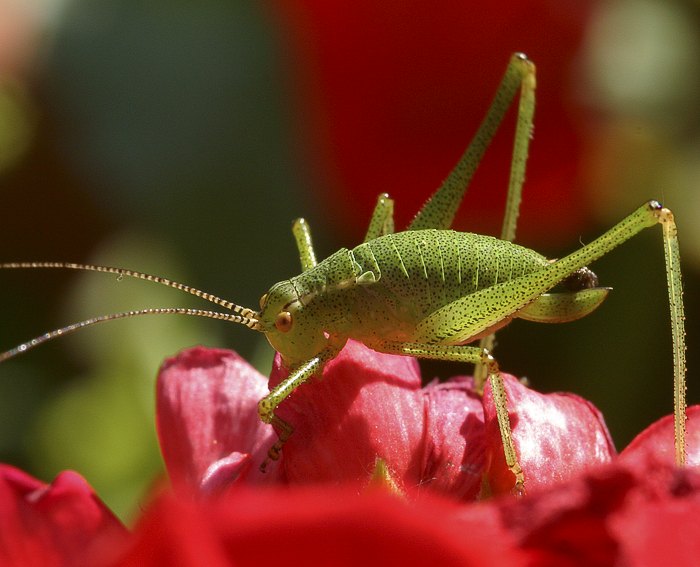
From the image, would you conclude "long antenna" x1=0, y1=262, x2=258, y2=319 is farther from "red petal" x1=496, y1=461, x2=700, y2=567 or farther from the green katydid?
"red petal" x1=496, y1=461, x2=700, y2=567

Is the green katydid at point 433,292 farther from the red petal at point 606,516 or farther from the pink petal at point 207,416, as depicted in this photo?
the red petal at point 606,516

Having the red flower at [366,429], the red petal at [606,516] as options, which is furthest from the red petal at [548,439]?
the red petal at [606,516]

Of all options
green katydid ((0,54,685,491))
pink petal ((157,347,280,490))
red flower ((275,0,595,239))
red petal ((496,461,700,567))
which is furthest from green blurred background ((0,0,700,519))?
red petal ((496,461,700,567))

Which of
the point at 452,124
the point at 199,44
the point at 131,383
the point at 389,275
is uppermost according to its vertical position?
the point at 199,44

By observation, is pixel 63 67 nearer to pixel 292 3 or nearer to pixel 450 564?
pixel 292 3

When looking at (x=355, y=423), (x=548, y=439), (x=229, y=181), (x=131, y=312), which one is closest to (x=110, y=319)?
(x=131, y=312)

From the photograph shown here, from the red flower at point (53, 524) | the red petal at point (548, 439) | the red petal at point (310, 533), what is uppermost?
the red petal at point (310, 533)

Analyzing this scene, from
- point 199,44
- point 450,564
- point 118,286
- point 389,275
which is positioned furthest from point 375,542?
point 199,44

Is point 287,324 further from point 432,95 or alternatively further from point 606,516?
point 606,516
